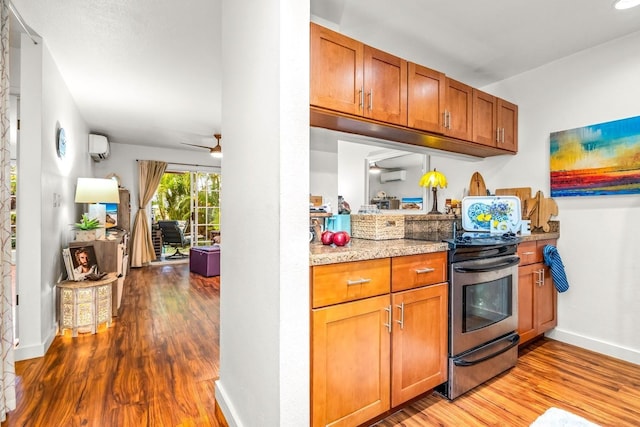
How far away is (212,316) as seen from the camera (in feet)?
11.2

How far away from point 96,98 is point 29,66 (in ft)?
4.75

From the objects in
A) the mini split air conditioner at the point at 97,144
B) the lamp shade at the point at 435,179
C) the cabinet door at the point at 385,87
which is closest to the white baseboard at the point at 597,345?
the lamp shade at the point at 435,179

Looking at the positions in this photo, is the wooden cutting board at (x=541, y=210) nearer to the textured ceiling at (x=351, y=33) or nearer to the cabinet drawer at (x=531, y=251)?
the cabinet drawer at (x=531, y=251)

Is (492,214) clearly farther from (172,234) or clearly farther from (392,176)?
(172,234)

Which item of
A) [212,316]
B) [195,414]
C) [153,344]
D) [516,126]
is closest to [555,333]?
[516,126]

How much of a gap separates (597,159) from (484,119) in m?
0.93

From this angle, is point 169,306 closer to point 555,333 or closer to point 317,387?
point 317,387

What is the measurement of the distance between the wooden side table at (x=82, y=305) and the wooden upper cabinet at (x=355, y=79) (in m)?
2.87

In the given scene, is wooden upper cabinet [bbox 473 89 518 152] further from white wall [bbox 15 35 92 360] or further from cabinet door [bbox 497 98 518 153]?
white wall [bbox 15 35 92 360]

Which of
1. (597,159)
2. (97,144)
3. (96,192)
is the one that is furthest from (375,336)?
(97,144)

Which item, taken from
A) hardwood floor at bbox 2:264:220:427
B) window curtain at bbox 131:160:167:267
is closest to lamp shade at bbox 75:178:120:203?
hardwood floor at bbox 2:264:220:427

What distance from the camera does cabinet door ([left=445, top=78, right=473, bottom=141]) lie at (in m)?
2.43

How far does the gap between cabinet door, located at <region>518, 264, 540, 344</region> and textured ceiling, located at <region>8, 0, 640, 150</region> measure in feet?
6.00

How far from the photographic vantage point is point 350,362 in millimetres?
1458
